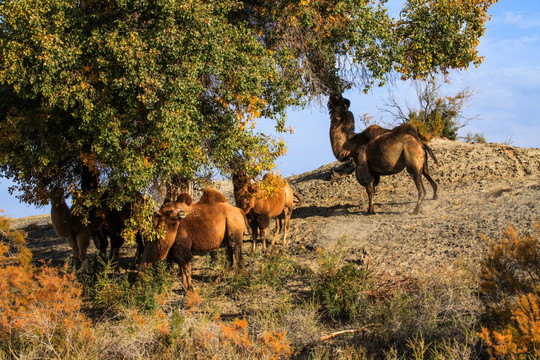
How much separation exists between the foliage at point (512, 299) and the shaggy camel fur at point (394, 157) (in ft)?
22.0

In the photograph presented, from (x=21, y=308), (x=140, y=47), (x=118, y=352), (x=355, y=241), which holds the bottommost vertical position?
(x=118, y=352)

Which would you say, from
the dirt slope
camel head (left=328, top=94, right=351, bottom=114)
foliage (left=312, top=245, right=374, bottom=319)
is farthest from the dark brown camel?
camel head (left=328, top=94, right=351, bottom=114)

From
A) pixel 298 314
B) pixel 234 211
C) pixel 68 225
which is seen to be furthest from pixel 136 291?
pixel 68 225

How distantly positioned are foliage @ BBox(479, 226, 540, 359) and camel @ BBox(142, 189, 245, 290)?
15.3ft

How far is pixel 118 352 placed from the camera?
8.43m

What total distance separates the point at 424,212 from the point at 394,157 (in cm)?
156

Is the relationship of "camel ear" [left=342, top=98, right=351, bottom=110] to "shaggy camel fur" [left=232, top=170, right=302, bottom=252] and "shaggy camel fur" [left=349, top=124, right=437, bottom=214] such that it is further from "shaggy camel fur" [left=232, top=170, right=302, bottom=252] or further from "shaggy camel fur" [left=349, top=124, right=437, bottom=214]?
"shaggy camel fur" [left=232, top=170, right=302, bottom=252]

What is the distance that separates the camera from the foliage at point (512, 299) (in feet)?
22.5

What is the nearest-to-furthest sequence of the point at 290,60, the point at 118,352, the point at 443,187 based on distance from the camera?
1. the point at 118,352
2. the point at 290,60
3. the point at 443,187

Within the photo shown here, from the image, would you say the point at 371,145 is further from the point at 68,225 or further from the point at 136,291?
the point at 136,291

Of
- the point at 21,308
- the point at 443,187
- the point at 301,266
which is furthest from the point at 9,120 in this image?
the point at 443,187

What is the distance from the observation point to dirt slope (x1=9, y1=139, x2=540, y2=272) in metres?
11.9

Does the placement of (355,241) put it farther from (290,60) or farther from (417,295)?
(290,60)

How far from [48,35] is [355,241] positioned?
7235 mm
